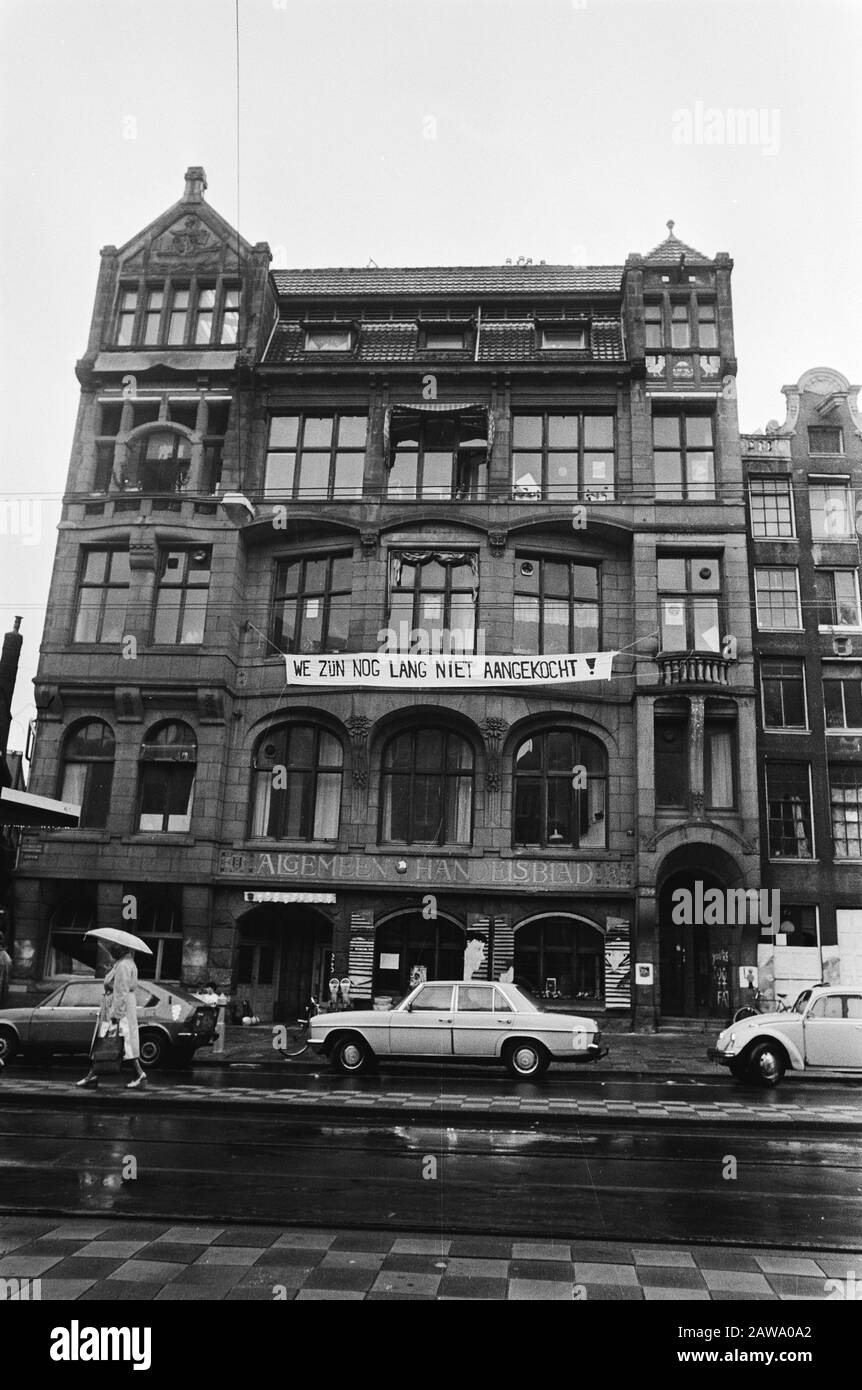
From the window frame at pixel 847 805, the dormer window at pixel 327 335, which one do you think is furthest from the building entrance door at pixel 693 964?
the dormer window at pixel 327 335

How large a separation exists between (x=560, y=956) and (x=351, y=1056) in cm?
1062

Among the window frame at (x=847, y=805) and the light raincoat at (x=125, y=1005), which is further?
the window frame at (x=847, y=805)

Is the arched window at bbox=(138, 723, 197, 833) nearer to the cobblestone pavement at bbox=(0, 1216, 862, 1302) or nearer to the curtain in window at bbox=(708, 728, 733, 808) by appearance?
the curtain in window at bbox=(708, 728, 733, 808)

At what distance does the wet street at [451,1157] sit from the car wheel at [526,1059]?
260mm

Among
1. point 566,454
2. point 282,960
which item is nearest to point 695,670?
point 566,454

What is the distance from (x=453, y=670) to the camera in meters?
25.9

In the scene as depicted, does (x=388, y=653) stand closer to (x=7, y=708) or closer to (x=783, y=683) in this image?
(x=7, y=708)

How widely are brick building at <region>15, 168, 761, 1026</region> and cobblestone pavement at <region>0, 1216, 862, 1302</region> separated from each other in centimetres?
1871

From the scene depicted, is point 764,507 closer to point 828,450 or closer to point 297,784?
point 828,450

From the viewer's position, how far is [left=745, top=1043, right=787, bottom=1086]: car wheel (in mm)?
16156

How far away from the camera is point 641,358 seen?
94.4ft

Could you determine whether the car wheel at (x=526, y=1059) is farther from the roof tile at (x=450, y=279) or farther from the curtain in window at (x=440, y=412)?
the roof tile at (x=450, y=279)

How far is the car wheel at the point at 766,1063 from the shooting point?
53.0ft
